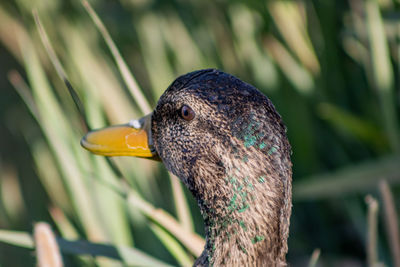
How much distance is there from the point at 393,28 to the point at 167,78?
2.50 feet

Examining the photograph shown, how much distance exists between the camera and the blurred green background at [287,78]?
1.65 meters

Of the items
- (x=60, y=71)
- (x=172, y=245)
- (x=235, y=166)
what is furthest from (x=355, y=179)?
(x=60, y=71)

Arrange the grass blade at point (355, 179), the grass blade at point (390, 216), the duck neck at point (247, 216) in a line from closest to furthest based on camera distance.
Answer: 1. the duck neck at point (247, 216)
2. the grass blade at point (390, 216)
3. the grass blade at point (355, 179)

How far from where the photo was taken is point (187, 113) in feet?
3.12

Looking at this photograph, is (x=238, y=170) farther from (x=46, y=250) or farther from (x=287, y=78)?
(x=287, y=78)

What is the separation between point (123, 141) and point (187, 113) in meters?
0.16

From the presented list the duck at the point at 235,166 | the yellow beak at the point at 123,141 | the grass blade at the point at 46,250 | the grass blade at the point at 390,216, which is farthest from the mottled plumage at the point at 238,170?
the grass blade at the point at 390,216

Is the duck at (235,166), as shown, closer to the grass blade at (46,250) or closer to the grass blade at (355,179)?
the grass blade at (46,250)

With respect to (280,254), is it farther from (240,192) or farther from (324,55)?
(324,55)

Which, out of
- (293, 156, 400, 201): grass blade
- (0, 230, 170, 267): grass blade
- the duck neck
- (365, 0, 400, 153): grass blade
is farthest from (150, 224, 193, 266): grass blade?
(365, 0, 400, 153): grass blade

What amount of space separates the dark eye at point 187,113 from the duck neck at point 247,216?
12 cm

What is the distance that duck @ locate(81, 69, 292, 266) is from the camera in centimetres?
86

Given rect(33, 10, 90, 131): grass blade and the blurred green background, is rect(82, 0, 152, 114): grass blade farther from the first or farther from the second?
the blurred green background

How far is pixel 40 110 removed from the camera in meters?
1.34
